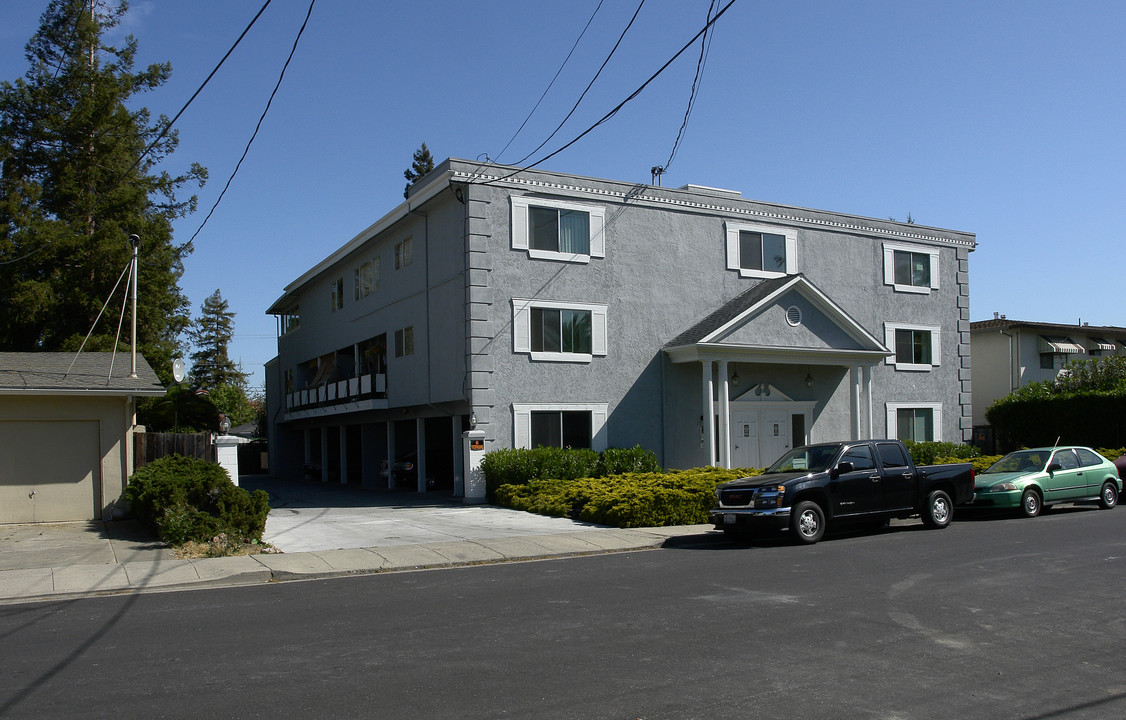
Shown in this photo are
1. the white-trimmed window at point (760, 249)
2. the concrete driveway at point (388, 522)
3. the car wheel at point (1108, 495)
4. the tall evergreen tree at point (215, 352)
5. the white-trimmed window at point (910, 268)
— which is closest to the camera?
the concrete driveway at point (388, 522)

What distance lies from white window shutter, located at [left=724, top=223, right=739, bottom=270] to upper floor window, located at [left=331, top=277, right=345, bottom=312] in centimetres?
1534

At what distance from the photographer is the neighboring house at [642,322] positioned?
24.1 m

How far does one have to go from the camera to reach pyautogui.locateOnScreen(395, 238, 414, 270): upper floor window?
28031 millimetres

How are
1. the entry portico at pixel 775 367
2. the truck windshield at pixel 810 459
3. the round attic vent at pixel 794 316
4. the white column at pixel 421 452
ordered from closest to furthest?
the truck windshield at pixel 810 459 < the entry portico at pixel 775 367 < the round attic vent at pixel 794 316 < the white column at pixel 421 452

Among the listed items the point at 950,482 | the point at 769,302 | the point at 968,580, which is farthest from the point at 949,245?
the point at 968,580

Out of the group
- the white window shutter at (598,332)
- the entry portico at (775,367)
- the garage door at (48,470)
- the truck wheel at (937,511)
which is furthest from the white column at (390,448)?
the truck wheel at (937,511)

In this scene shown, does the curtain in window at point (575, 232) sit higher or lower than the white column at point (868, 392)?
higher

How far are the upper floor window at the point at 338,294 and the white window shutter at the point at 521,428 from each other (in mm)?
13530

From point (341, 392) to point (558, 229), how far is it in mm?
11890

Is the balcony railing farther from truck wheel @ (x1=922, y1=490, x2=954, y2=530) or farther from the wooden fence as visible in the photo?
truck wheel @ (x1=922, y1=490, x2=954, y2=530)

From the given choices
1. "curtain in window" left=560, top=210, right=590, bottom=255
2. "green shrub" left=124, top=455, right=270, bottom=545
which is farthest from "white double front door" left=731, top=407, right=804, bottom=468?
"green shrub" left=124, top=455, right=270, bottom=545

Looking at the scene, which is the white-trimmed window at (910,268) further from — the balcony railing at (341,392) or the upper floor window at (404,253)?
the balcony railing at (341,392)

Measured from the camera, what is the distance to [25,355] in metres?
21.2

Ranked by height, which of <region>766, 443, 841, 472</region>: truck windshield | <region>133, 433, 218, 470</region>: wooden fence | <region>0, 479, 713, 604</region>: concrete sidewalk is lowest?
<region>0, 479, 713, 604</region>: concrete sidewalk
